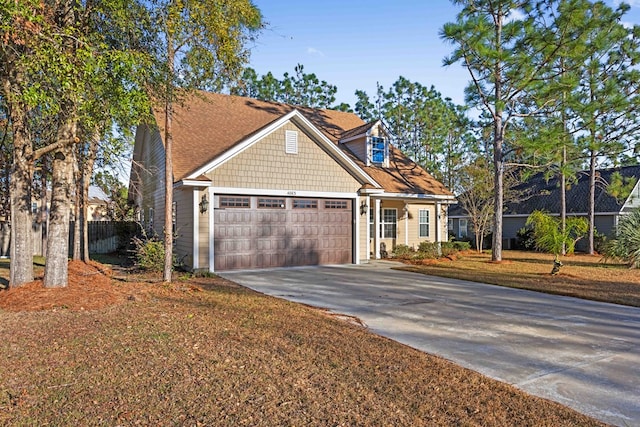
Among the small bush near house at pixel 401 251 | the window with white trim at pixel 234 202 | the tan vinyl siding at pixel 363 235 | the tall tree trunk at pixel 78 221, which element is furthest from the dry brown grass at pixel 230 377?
the small bush near house at pixel 401 251

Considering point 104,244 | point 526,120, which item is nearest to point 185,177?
point 104,244

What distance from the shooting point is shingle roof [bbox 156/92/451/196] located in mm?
14680

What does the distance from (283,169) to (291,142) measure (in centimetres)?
96

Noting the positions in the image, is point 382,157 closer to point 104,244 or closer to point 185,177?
point 185,177

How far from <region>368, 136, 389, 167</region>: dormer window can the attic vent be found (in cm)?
521

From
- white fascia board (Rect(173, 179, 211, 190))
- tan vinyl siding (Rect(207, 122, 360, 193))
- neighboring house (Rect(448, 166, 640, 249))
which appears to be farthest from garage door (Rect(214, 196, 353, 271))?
neighboring house (Rect(448, 166, 640, 249))

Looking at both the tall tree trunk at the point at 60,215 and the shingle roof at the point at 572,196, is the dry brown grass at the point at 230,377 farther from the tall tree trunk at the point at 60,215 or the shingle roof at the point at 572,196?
the shingle roof at the point at 572,196

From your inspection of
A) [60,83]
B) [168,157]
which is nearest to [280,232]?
[168,157]

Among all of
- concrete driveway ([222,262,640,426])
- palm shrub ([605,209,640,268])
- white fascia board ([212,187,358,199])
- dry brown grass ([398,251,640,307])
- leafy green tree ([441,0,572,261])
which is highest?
leafy green tree ([441,0,572,261])

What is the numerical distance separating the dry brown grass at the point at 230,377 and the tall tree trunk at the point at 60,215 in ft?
4.83

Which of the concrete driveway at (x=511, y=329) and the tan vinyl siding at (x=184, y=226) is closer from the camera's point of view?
the concrete driveway at (x=511, y=329)

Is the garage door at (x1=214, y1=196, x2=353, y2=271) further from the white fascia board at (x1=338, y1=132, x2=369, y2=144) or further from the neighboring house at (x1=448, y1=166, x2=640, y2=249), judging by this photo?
the neighboring house at (x1=448, y1=166, x2=640, y2=249)

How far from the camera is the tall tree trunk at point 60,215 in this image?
8.42m

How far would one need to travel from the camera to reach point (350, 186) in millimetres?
15711
